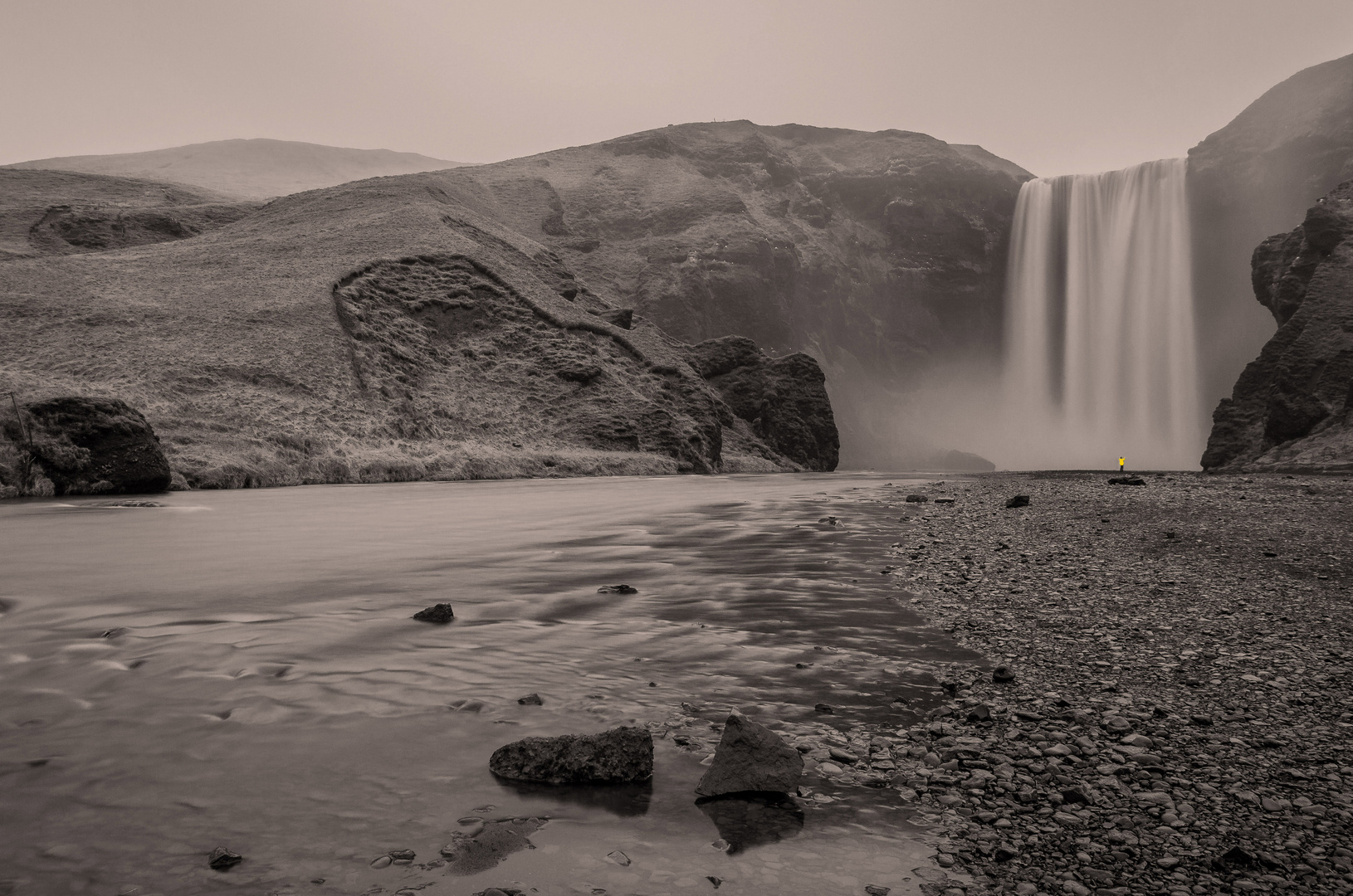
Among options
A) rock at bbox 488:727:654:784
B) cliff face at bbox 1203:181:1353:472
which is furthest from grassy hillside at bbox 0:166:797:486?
cliff face at bbox 1203:181:1353:472

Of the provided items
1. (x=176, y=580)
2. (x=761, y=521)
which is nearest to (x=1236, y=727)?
(x=176, y=580)

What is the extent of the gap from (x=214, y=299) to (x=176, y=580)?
147 feet

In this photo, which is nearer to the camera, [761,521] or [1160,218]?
[761,521]

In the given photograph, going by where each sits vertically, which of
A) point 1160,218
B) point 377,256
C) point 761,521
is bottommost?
point 761,521

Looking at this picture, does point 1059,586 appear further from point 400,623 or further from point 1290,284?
point 1290,284

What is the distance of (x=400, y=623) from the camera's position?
781cm

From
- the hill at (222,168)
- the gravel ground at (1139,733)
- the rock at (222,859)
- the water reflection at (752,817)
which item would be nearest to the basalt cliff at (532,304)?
the gravel ground at (1139,733)

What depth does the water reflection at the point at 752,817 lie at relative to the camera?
11.8 feet

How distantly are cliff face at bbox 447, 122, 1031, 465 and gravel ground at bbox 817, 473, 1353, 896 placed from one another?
89.0 meters

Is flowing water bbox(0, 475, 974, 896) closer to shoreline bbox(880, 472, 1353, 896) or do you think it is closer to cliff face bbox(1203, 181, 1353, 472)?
shoreline bbox(880, 472, 1353, 896)

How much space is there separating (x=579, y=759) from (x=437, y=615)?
3.99m

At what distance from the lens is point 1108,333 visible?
92.5 metres

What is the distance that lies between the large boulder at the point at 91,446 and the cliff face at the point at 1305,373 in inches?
1889

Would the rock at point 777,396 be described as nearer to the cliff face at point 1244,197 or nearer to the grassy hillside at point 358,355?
the grassy hillside at point 358,355
